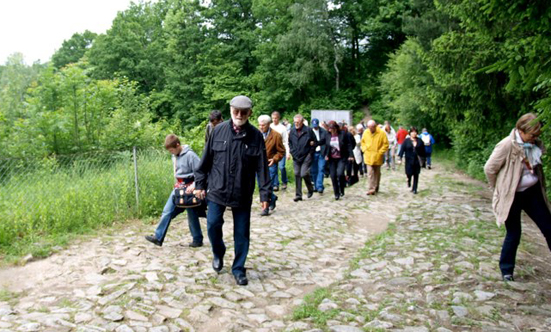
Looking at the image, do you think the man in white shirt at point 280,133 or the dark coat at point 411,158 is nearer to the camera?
the man in white shirt at point 280,133

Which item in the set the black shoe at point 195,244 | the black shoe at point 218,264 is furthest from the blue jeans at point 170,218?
the black shoe at point 218,264

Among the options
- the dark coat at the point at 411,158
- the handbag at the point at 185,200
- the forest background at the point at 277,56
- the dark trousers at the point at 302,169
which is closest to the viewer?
the handbag at the point at 185,200

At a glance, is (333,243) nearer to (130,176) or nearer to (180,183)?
(180,183)

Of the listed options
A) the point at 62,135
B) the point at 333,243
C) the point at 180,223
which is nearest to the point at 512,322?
the point at 333,243

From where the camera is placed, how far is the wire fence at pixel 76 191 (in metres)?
6.93

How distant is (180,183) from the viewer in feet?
21.7

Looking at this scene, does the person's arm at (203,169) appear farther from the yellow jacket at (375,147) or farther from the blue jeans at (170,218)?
the yellow jacket at (375,147)

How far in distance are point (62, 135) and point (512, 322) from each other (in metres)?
11.9

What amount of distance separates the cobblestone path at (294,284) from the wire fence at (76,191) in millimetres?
621

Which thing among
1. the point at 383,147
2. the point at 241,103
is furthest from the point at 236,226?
the point at 383,147

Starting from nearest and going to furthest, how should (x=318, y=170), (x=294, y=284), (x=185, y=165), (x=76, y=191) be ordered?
(x=294, y=284)
(x=185, y=165)
(x=76, y=191)
(x=318, y=170)

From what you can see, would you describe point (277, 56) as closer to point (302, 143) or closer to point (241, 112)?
point (302, 143)

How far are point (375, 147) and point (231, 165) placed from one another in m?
7.44

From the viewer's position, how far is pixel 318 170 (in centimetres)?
1266
